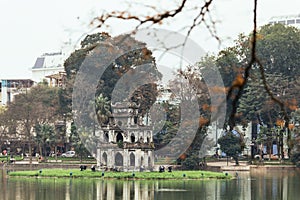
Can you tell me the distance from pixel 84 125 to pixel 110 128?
8764mm

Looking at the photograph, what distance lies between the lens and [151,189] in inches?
1251

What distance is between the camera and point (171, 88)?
52.3 metres

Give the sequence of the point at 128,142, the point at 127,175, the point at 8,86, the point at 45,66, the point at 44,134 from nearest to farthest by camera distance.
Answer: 1. the point at 127,175
2. the point at 128,142
3. the point at 44,134
4. the point at 8,86
5. the point at 45,66

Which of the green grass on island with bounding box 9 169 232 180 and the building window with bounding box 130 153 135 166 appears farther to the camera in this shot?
the building window with bounding box 130 153 135 166

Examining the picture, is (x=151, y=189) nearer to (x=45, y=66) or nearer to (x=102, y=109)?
(x=102, y=109)

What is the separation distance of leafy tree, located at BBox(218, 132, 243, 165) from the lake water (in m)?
6.67

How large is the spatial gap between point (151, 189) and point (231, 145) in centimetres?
1591

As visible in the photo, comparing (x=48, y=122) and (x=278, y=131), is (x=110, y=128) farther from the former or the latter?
(x=48, y=122)

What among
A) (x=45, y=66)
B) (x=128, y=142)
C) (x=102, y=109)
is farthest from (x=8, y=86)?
(x=128, y=142)

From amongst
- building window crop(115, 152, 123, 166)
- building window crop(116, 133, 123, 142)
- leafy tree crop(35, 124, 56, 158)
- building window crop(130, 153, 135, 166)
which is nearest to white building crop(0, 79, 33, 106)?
leafy tree crop(35, 124, 56, 158)

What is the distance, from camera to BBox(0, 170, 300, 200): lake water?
2841cm

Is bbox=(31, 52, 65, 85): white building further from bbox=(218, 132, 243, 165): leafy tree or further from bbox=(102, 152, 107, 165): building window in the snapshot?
bbox=(102, 152, 107, 165): building window

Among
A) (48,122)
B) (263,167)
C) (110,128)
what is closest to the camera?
(110,128)

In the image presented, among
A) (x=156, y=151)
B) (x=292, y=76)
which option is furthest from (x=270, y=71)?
(x=156, y=151)
